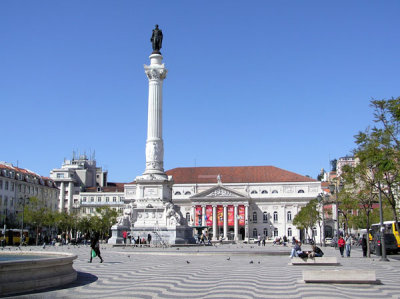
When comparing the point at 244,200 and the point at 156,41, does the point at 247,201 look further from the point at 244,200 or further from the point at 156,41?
the point at 156,41

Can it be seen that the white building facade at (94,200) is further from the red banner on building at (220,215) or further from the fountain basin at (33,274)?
the fountain basin at (33,274)

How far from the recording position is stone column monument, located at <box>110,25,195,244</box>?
147ft

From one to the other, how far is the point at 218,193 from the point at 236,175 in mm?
8400

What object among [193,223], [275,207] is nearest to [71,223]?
[193,223]

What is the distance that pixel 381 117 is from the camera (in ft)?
78.3

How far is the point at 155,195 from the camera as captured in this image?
4641 cm

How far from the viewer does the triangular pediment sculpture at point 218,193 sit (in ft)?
343

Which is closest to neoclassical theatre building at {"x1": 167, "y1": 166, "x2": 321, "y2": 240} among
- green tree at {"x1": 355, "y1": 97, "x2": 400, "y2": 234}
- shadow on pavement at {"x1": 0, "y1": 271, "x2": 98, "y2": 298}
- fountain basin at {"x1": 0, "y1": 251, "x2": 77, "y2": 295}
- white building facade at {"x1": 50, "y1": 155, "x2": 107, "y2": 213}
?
white building facade at {"x1": 50, "y1": 155, "x2": 107, "y2": 213}

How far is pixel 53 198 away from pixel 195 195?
30.0 m

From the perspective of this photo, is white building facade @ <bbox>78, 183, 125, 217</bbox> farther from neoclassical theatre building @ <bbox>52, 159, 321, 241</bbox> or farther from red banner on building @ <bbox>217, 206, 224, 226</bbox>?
red banner on building @ <bbox>217, 206, 224, 226</bbox>

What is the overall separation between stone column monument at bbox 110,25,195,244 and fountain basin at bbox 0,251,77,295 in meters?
30.0

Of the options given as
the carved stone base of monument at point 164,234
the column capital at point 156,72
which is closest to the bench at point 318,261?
the carved stone base of monument at point 164,234

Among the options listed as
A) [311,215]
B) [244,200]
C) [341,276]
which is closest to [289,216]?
[244,200]

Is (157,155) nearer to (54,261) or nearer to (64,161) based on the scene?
(54,261)
